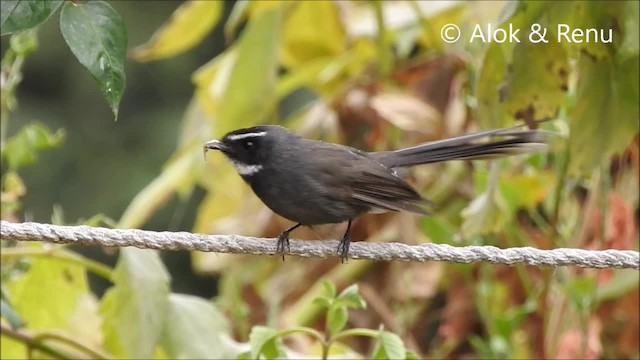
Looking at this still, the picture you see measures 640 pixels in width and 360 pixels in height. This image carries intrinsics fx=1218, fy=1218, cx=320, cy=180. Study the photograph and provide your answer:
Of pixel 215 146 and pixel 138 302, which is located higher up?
pixel 215 146

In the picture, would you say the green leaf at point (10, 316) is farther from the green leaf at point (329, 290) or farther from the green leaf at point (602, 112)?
the green leaf at point (602, 112)

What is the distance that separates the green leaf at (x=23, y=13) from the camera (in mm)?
1223

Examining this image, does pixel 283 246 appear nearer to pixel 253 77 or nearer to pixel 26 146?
pixel 26 146

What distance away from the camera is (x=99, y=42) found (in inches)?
50.4

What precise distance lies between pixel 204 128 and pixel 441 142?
2.61ft

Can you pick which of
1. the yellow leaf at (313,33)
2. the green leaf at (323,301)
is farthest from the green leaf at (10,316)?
the yellow leaf at (313,33)

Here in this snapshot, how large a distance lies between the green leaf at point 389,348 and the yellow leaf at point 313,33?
1084 mm

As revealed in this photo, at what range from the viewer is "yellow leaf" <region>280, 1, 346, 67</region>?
2.58 m

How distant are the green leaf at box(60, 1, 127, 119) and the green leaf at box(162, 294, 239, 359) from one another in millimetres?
561

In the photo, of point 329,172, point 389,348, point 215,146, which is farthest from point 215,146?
point 389,348

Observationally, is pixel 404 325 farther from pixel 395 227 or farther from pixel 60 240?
pixel 60 240

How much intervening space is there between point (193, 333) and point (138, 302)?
0.33ft

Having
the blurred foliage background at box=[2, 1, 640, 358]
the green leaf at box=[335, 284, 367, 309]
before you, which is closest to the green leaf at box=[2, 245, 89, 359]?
the blurred foliage background at box=[2, 1, 640, 358]

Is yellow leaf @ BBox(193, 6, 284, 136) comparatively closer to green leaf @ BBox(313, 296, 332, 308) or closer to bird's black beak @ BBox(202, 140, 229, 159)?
bird's black beak @ BBox(202, 140, 229, 159)
